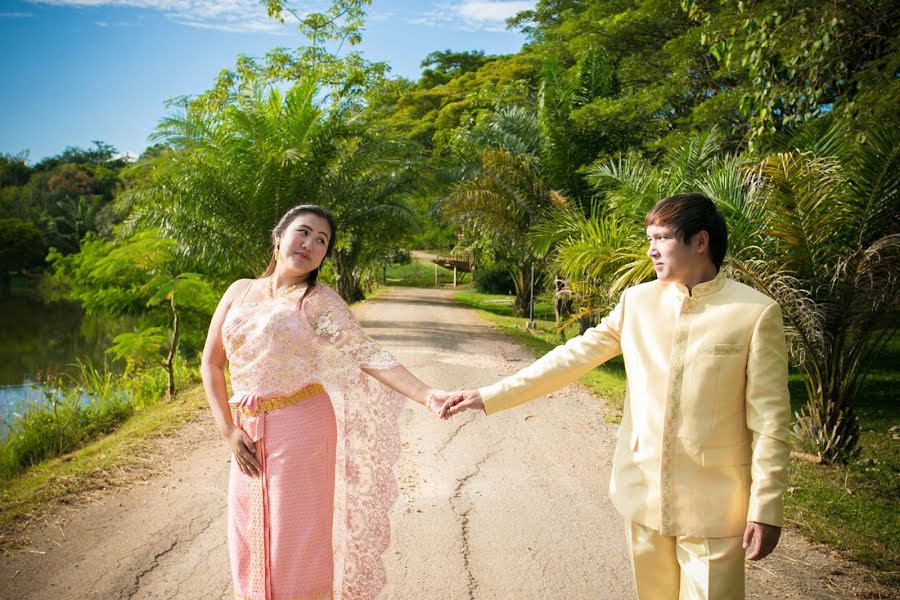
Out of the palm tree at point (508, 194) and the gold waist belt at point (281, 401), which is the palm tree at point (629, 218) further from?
the gold waist belt at point (281, 401)

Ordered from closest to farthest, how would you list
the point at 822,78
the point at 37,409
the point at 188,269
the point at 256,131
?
1. the point at 822,78
2. the point at 37,409
3. the point at 256,131
4. the point at 188,269

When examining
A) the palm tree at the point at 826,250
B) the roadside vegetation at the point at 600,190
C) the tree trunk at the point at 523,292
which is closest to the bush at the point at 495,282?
the roadside vegetation at the point at 600,190

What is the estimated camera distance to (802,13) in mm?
7477

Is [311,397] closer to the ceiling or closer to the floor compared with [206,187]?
closer to the floor

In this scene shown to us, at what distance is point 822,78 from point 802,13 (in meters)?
1.05

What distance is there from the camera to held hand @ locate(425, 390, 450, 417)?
11.2 ft

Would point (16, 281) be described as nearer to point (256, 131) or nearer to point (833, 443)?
point (256, 131)

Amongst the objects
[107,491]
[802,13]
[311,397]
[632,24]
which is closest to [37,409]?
[107,491]

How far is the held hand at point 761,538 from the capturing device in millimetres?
2322

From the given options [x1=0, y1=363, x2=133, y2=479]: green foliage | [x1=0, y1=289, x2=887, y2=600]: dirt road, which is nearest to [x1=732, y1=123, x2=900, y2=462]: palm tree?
[x1=0, y1=289, x2=887, y2=600]: dirt road

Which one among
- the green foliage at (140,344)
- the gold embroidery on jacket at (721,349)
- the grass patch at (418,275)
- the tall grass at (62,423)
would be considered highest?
the gold embroidery on jacket at (721,349)

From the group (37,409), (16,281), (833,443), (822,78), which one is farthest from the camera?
(16,281)

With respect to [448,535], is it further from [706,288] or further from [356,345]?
[706,288]

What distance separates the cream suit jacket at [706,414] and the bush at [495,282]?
107ft
